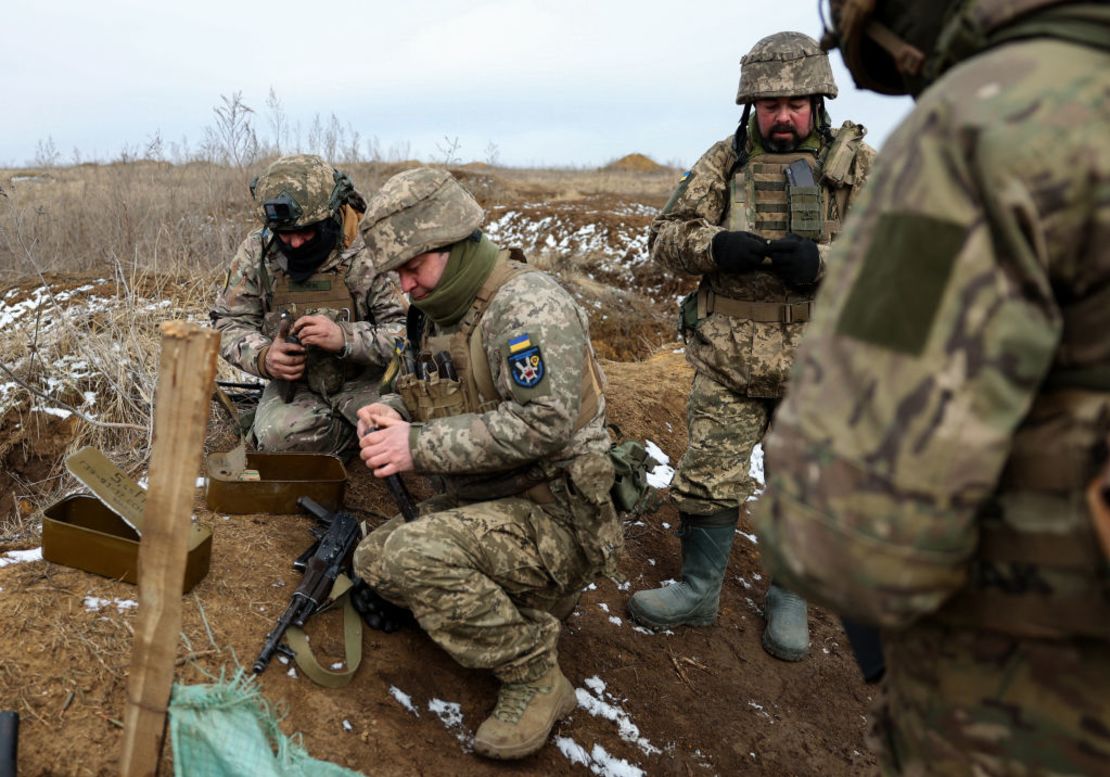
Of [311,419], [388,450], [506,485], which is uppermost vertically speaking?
[388,450]

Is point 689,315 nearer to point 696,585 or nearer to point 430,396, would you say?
point 696,585

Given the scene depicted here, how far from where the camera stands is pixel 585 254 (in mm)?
12633

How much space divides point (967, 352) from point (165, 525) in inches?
65.2

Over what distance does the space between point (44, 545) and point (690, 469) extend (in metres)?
2.66

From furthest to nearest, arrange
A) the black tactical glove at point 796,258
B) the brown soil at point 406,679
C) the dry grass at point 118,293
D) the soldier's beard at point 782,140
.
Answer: the dry grass at point 118,293, the soldier's beard at point 782,140, the black tactical glove at point 796,258, the brown soil at point 406,679

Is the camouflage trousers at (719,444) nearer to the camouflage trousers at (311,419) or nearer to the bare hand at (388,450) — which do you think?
the bare hand at (388,450)

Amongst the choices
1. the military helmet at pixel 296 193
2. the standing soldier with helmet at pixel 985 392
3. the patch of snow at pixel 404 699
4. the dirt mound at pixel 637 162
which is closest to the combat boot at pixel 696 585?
the patch of snow at pixel 404 699

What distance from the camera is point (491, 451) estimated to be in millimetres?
2693

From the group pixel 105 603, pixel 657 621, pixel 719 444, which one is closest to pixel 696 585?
pixel 657 621

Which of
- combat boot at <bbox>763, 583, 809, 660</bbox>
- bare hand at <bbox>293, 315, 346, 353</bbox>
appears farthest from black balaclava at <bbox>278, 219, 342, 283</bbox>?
combat boot at <bbox>763, 583, 809, 660</bbox>

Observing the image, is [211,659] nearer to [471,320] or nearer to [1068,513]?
[471,320]

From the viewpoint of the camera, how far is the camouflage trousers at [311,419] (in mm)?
4156

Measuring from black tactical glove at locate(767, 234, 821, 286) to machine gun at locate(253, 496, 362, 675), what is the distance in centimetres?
209

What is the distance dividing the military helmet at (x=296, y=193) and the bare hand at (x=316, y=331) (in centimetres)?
46
